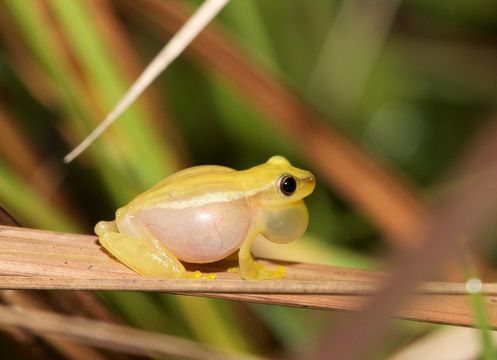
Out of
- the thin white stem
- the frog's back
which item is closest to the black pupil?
the frog's back

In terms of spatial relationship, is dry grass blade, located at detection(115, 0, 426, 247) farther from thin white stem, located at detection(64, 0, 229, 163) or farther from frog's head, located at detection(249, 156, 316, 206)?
frog's head, located at detection(249, 156, 316, 206)

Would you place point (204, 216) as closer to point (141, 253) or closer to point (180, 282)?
point (141, 253)

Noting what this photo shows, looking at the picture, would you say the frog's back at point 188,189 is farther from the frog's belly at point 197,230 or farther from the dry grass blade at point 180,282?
the dry grass blade at point 180,282

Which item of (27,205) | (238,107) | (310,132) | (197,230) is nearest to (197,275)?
(197,230)

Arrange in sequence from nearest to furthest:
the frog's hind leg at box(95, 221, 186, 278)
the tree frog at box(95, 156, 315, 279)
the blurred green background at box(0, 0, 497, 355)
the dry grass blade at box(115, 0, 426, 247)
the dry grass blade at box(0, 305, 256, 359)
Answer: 1. the frog's hind leg at box(95, 221, 186, 278)
2. the tree frog at box(95, 156, 315, 279)
3. the dry grass blade at box(0, 305, 256, 359)
4. the blurred green background at box(0, 0, 497, 355)
5. the dry grass blade at box(115, 0, 426, 247)

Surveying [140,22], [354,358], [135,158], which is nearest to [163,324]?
[135,158]

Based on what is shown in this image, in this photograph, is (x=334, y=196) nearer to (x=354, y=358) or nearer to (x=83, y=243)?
(x=83, y=243)

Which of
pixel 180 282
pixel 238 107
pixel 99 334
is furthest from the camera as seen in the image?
pixel 238 107
